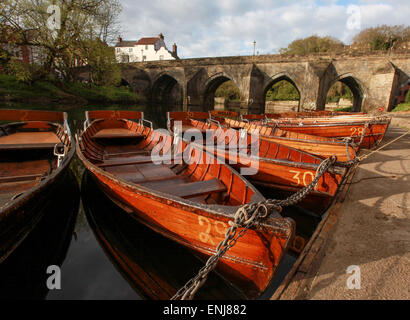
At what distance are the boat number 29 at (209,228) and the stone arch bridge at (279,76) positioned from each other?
A: 27824mm

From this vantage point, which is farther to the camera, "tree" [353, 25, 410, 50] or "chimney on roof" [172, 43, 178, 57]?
"chimney on roof" [172, 43, 178, 57]

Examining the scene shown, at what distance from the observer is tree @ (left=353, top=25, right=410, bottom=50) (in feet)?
118

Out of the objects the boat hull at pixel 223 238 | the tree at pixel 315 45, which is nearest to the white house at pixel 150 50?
the tree at pixel 315 45

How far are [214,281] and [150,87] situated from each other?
4067cm

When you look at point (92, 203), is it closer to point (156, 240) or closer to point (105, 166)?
point (105, 166)

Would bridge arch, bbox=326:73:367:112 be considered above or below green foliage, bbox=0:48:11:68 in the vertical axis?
below

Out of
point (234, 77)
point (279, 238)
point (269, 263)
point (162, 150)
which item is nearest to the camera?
point (279, 238)

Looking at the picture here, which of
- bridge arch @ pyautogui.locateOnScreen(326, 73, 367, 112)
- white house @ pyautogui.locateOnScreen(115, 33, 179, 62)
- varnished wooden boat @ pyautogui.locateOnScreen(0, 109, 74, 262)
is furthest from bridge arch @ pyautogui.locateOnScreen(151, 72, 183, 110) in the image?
varnished wooden boat @ pyautogui.locateOnScreen(0, 109, 74, 262)

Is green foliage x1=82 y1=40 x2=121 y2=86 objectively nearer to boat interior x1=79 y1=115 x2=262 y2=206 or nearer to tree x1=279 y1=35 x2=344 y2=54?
boat interior x1=79 y1=115 x2=262 y2=206

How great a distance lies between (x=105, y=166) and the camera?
5.18 meters

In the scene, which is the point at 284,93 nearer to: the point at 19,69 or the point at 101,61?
the point at 101,61

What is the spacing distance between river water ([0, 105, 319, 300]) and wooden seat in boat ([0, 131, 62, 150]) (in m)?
1.62

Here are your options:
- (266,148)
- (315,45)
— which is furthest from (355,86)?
(266,148)
